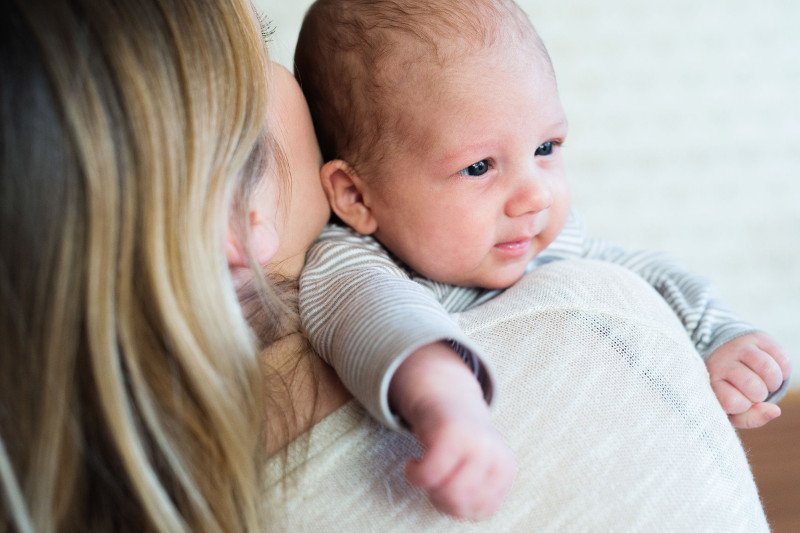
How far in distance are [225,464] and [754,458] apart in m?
1.25

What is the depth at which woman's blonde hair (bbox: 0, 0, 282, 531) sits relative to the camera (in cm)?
52

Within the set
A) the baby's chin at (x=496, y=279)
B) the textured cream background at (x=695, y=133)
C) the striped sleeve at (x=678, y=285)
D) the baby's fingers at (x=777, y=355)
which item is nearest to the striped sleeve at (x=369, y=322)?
the baby's chin at (x=496, y=279)

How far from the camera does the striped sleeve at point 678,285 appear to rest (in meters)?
1.00

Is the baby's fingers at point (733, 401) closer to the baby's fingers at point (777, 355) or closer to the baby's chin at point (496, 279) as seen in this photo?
the baby's fingers at point (777, 355)

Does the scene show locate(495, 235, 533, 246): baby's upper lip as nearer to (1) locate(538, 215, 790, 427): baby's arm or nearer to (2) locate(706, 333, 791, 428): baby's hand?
(1) locate(538, 215, 790, 427): baby's arm

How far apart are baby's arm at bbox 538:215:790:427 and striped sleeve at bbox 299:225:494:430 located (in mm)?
341

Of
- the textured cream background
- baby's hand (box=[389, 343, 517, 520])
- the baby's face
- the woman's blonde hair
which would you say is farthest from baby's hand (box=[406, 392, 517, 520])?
the textured cream background

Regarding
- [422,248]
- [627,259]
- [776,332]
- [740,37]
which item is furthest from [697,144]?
[422,248]

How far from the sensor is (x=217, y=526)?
0.60 meters

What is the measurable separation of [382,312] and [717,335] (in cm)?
52

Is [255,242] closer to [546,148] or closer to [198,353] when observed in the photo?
[198,353]

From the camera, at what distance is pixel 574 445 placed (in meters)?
0.67

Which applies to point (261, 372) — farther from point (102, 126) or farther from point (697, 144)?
point (697, 144)

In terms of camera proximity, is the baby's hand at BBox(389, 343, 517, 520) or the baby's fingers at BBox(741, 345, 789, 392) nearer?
the baby's hand at BBox(389, 343, 517, 520)
